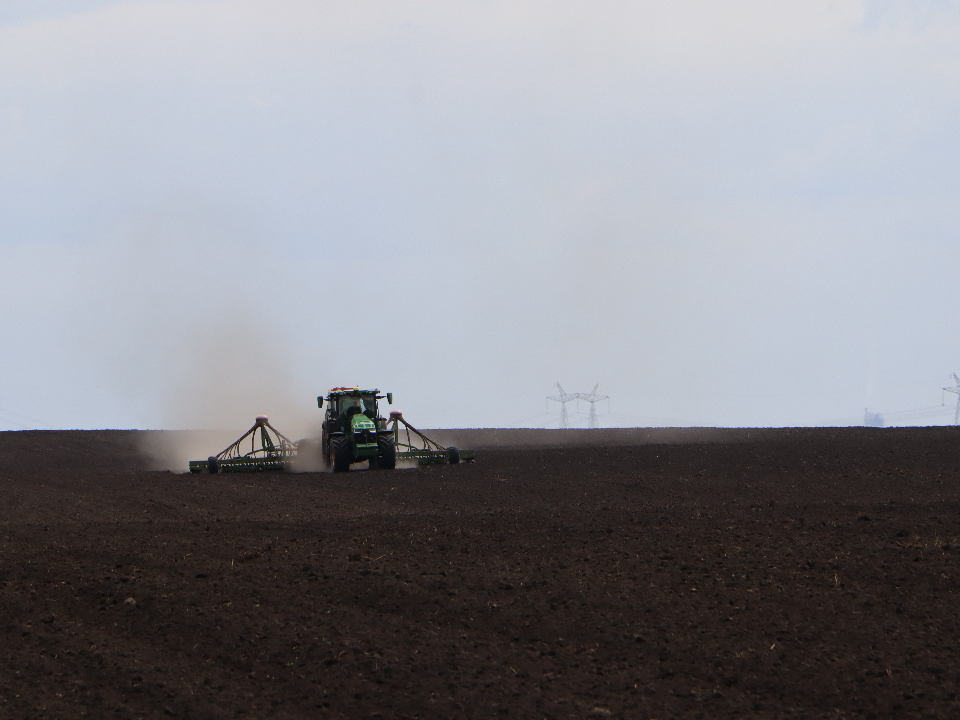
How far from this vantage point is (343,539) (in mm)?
15609

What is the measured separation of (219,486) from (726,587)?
667 inches

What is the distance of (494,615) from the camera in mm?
12133

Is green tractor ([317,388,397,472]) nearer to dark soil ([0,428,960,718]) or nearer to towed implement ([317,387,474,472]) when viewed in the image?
towed implement ([317,387,474,472])

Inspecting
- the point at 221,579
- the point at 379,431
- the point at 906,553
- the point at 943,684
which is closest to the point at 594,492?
the point at 379,431

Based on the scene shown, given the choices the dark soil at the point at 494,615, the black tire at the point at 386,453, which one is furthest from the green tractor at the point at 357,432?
the dark soil at the point at 494,615

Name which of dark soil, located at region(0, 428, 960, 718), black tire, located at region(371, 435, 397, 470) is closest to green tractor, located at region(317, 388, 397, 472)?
black tire, located at region(371, 435, 397, 470)

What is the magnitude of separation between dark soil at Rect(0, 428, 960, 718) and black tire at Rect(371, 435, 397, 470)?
499 inches

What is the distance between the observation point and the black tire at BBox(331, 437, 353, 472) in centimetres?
3059

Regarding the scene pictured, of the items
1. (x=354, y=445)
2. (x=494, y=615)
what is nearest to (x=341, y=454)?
(x=354, y=445)

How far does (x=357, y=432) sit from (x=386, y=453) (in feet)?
3.31

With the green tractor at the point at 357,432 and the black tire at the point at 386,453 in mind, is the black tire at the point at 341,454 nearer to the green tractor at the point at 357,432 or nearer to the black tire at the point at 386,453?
the green tractor at the point at 357,432

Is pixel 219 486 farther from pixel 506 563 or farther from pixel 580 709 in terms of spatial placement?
pixel 580 709

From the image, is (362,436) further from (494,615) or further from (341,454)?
(494,615)

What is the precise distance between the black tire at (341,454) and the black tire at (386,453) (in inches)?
33.7
